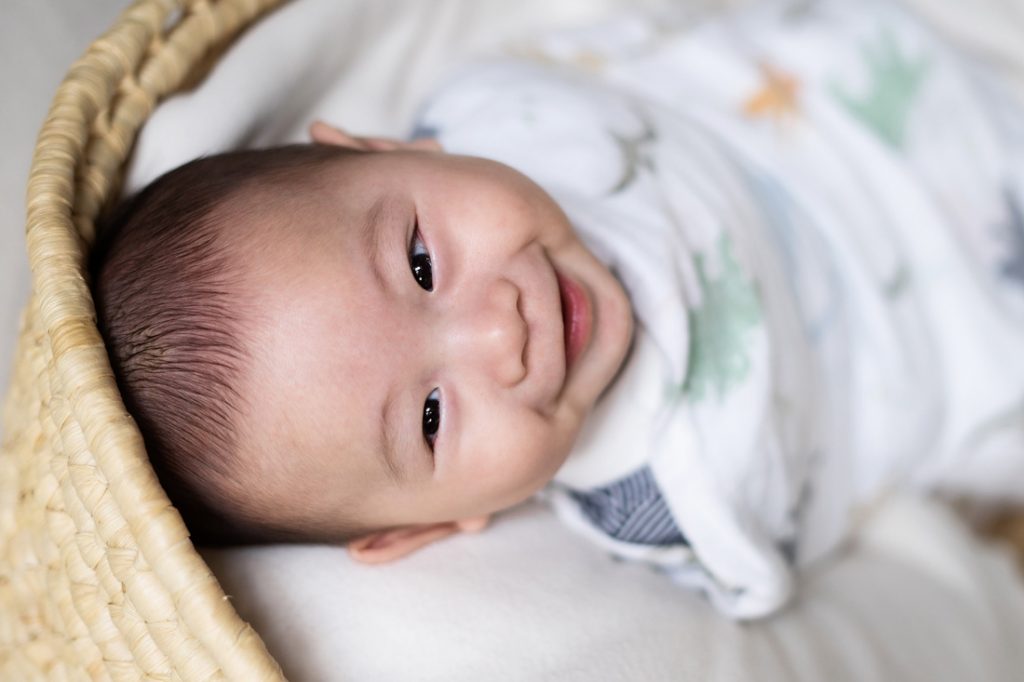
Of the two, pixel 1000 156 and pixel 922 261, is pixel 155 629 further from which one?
pixel 1000 156

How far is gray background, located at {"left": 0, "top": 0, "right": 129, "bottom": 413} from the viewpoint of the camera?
0.96 meters

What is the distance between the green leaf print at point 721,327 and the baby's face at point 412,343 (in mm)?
203

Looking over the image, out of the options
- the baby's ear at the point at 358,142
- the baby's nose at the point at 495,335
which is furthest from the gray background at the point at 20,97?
the baby's nose at the point at 495,335

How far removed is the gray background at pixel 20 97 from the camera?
96 centimetres

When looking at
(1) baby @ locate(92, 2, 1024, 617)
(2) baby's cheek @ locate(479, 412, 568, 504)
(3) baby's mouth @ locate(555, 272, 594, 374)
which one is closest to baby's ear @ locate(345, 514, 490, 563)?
(1) baby @ locate(92, 2, 1024, 617)

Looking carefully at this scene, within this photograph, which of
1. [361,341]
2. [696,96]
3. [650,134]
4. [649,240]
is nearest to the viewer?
[361,341]

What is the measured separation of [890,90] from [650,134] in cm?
39

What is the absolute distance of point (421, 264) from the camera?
3.00ft

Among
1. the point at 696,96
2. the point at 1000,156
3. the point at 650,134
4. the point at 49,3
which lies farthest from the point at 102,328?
the point at 1000,156

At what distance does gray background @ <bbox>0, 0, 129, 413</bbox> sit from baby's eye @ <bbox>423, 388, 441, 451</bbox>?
1.56 ft

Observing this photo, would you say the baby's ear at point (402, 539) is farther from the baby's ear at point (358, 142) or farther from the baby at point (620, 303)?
the baby's ear at point (358, 142)

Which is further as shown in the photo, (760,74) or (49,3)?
(760,74)

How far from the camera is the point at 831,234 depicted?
50.8 inches

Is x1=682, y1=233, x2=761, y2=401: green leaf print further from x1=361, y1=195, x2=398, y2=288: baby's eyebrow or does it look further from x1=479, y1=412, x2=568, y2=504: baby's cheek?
x1=361, y1=195, x2=398, y2=288: baby's eyebrow
